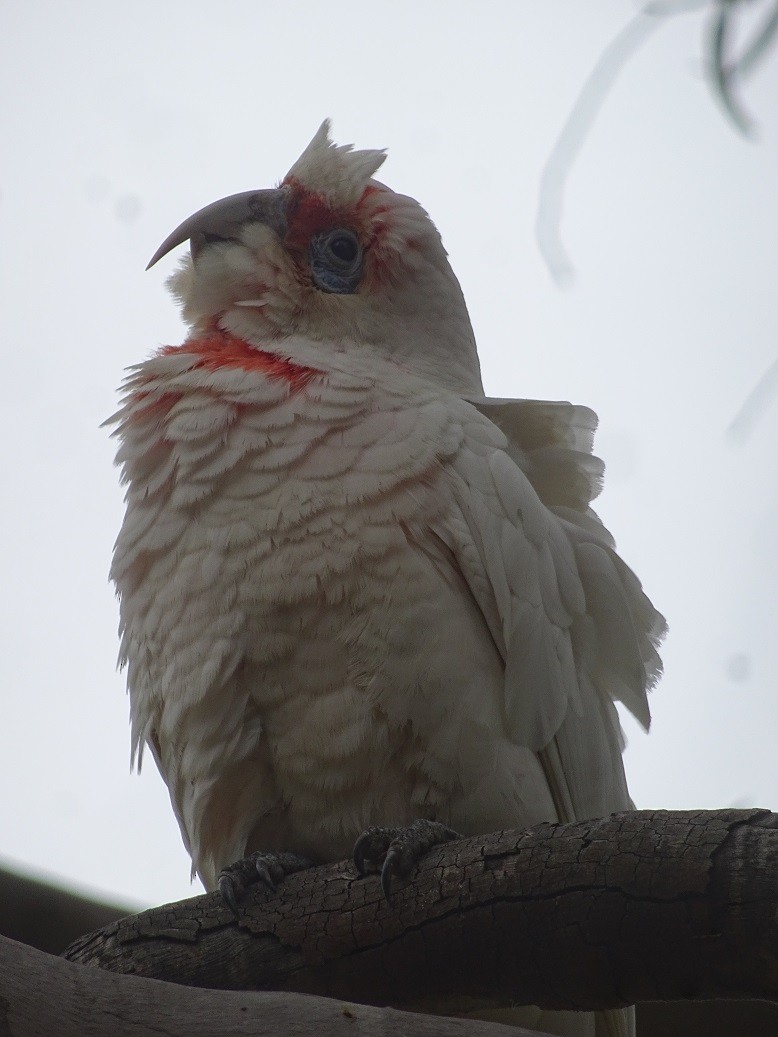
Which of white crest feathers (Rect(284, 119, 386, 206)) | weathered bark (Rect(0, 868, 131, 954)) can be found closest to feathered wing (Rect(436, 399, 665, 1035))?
white crest feathers (Rect(284, 119, 386, 206))

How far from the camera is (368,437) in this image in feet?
7.99

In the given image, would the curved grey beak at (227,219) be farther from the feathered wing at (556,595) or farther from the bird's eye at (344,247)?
the feathered wing at (556,595)

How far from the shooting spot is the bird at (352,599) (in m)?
2.21

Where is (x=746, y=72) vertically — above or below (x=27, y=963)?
above

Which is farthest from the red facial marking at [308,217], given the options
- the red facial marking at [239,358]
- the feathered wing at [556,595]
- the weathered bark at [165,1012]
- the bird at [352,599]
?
the weathered bark at [165,1012]

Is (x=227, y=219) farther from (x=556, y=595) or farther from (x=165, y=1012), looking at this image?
(x=165, y=1012)

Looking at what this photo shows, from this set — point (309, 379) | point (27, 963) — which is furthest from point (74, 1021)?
point (309, 379)

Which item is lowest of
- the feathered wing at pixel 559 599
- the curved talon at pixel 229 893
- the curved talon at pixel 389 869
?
the curved talon at pixel 229 893

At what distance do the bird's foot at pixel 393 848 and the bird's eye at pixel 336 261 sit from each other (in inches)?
59.6

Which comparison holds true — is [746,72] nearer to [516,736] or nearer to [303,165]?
[516,736]

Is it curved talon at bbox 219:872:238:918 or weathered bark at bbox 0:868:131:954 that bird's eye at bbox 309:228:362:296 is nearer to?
curved talon at bbox 219:872:238:918

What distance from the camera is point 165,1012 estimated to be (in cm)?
154

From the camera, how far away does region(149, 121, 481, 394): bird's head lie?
2.88m

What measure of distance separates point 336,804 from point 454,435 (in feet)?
2.86
